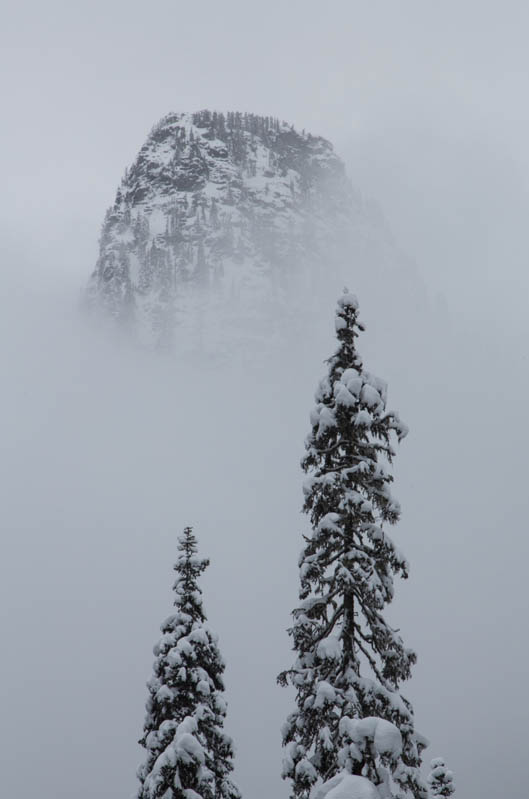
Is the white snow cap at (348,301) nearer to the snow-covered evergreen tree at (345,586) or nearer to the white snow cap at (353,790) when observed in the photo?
the snow-covered evergreen tree at (345,586)

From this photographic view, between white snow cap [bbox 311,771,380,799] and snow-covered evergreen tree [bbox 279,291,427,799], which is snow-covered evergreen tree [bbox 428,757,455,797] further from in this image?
white snow cap [bbox 311,771,380,799]

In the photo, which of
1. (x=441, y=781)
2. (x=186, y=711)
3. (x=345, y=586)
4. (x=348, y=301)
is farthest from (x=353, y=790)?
(x=441, y=781)

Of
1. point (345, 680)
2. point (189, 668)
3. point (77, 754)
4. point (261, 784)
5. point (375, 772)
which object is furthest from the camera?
point (77, 754)

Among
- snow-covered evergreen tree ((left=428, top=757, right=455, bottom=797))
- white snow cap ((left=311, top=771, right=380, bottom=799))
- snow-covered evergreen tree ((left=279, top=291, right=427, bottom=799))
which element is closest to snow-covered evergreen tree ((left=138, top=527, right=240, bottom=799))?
snow-covered evergreen tree ((left=279, top=291, right=427, bottom=799))

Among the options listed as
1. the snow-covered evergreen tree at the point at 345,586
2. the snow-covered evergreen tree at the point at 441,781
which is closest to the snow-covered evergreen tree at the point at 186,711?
the snow-covered evergreen tree at the point at 345,586

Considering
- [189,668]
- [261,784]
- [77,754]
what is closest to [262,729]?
[261,784]

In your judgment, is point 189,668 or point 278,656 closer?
point 189,668

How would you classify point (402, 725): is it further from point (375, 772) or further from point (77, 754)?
point (77, 754)

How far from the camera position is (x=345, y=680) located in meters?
12.0

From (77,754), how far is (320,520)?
188427 millimetres

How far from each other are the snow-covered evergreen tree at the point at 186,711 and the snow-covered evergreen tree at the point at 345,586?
394cm

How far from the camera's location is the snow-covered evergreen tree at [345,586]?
464 inches

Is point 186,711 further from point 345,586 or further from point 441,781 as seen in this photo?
point 441,781

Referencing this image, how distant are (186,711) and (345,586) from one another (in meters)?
6.76
